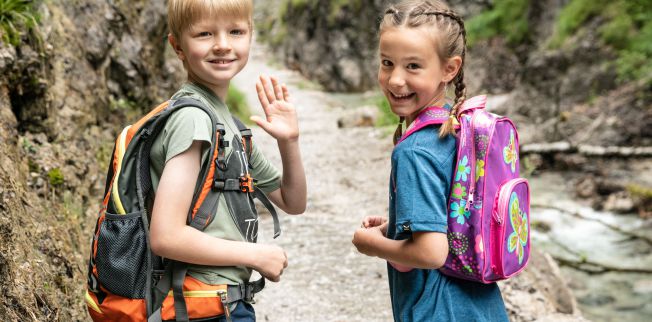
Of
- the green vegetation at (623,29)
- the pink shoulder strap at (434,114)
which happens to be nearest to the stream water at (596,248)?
the green vegetation at (623,29)

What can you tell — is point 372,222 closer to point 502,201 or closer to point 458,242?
point 458,242

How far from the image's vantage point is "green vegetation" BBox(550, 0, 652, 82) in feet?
38.5

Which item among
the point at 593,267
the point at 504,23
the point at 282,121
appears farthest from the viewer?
the point at 504,23

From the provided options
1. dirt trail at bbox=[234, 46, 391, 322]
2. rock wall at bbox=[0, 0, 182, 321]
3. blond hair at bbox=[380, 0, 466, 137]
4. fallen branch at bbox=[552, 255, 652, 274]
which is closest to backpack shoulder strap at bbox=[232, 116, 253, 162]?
blond hair at bbox=[380, 0, 466, 137]

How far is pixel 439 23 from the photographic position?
1.80 m

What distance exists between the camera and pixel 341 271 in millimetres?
4602

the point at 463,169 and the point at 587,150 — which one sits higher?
the point at 463,169

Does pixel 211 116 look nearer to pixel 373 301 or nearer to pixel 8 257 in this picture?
pixel 8 257

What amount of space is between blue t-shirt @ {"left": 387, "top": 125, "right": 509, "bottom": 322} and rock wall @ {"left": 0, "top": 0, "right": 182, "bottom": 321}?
4.26 feet

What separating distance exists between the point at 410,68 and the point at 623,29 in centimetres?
1248

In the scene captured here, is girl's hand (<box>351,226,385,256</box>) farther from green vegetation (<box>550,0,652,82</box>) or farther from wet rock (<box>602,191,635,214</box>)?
green vegetation (<box>550,0,652,82</box>)

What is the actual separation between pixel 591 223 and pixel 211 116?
7.85m

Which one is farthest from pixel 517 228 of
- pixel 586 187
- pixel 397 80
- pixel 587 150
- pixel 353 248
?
pixel 587 150

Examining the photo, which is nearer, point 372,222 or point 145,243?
point 145,243
